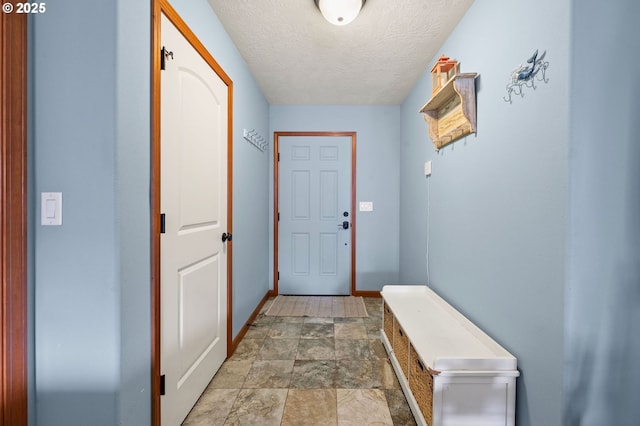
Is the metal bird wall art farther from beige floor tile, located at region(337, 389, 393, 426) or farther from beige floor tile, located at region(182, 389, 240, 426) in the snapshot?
beige floor tile, located at region(182, 389, 240, 426)

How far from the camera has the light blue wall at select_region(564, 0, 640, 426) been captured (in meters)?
0.96

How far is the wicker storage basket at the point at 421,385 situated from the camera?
4.14ft

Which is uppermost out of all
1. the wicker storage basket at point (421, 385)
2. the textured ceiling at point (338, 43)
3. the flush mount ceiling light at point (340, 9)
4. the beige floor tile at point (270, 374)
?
the textured ceiling at point (338, 43)

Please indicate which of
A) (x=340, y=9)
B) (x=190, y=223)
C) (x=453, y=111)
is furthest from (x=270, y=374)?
(x=340, y=9)

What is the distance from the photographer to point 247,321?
253 cm

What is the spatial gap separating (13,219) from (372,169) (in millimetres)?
3115

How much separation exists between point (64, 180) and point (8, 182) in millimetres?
140

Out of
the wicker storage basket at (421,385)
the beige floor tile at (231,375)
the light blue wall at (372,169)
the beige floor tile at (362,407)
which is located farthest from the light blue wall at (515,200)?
the beige floor tile at (231,375)

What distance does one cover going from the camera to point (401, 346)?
1.74m

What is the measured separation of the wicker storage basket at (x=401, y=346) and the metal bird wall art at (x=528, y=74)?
1.40m

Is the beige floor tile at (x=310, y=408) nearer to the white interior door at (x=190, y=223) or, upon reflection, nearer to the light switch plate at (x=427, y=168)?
the white interior door at (x=190, y=223)

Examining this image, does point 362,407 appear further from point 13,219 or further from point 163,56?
point 163,56

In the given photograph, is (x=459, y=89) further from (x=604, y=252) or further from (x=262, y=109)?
(x=262, y=109)

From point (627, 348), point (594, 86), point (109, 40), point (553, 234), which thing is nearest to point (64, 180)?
point (109, 40)
